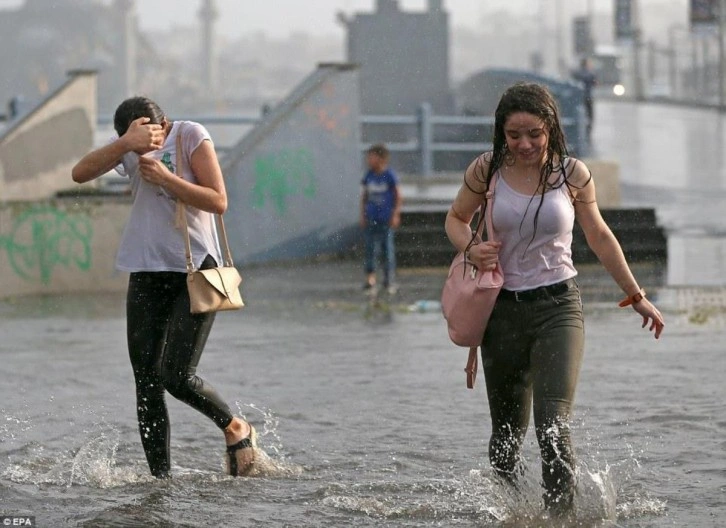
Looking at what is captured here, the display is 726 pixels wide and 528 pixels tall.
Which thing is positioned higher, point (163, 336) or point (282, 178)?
point (163, 336)

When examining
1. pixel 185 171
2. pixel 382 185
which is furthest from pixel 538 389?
pixel 382 185

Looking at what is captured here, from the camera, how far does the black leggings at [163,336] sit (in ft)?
20.5

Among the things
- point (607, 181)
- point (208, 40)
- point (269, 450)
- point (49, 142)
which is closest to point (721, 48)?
point (607, 181)

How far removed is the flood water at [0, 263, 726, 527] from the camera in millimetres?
6086

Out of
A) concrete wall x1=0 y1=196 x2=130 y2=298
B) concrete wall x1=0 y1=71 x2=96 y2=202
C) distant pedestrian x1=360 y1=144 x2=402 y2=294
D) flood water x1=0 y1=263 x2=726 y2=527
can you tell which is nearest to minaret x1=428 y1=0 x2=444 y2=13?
concrete wall x1=0 y1=71 x2=96 y2=202

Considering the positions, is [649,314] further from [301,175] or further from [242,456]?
[301,175]

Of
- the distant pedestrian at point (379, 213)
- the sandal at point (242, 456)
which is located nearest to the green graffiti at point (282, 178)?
the distant pedestrian at point (379, 213)

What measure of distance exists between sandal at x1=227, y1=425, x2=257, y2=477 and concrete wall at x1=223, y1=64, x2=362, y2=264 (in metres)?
9.29

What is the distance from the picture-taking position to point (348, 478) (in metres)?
6.73

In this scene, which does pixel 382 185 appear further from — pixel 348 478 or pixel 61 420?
pixel 348 478

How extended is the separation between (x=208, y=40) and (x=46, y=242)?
428 feet

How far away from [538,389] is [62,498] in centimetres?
210

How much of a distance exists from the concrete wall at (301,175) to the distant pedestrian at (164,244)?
9596 millimetres

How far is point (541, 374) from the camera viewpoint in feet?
18.0
